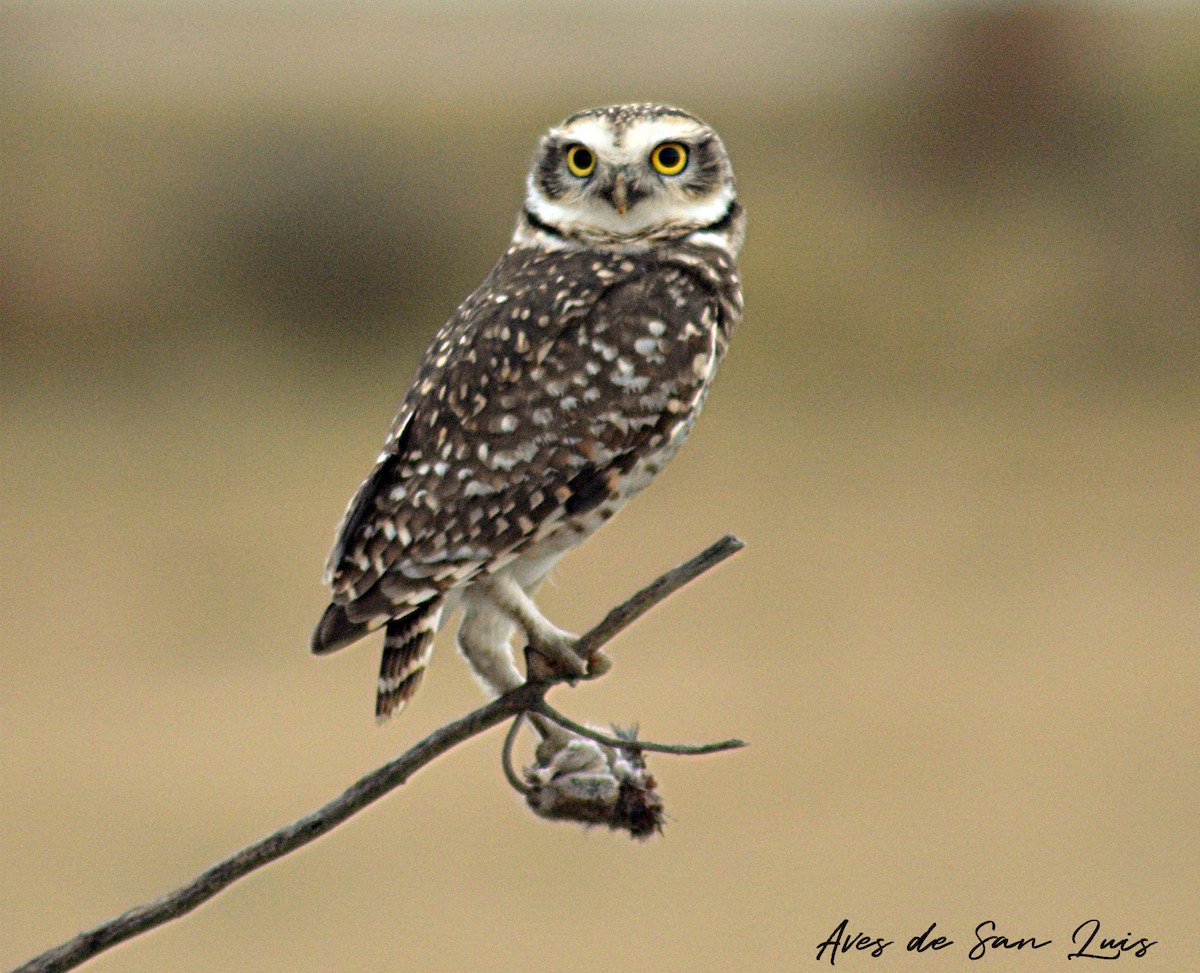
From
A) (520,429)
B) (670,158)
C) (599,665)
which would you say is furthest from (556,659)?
(670,158)

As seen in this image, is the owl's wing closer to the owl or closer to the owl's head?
the owl

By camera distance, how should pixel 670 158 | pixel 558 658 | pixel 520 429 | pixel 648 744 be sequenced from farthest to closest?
pixel 670 158, pixel 520 429, pixel 558 658, pixel 648 744

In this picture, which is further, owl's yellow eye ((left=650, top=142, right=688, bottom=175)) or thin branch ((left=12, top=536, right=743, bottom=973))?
owl's yellow eye ((left=650, top=142, right=688, bottom=175))

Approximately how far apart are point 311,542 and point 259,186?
3.89m

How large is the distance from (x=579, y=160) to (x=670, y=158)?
168 millimetres

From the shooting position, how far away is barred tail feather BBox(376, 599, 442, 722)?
2.88 m

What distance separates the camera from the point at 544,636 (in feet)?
9.55

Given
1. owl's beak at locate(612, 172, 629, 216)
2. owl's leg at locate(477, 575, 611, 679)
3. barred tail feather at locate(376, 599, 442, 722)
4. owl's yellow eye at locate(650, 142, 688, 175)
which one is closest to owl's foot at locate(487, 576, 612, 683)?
owl's leg at locate(477, 575, 611, 679)

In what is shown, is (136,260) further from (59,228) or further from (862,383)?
(862,383)

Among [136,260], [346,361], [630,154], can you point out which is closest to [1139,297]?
[346,361]

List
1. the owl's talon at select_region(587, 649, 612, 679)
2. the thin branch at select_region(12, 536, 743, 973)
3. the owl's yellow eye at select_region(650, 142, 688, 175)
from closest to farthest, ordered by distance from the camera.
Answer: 1. the thin branch at select_region(12, 536, 743, 973)
2. the owl's talon at select_region(587, 649, 612, 679)
3. the owl's yellow eye at select_region(650, 142, 688, 175)

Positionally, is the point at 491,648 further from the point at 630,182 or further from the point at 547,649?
the point at 630,182

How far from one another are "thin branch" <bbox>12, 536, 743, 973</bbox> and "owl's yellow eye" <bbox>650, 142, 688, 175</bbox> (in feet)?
3.28

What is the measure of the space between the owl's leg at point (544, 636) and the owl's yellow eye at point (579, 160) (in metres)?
0.77
